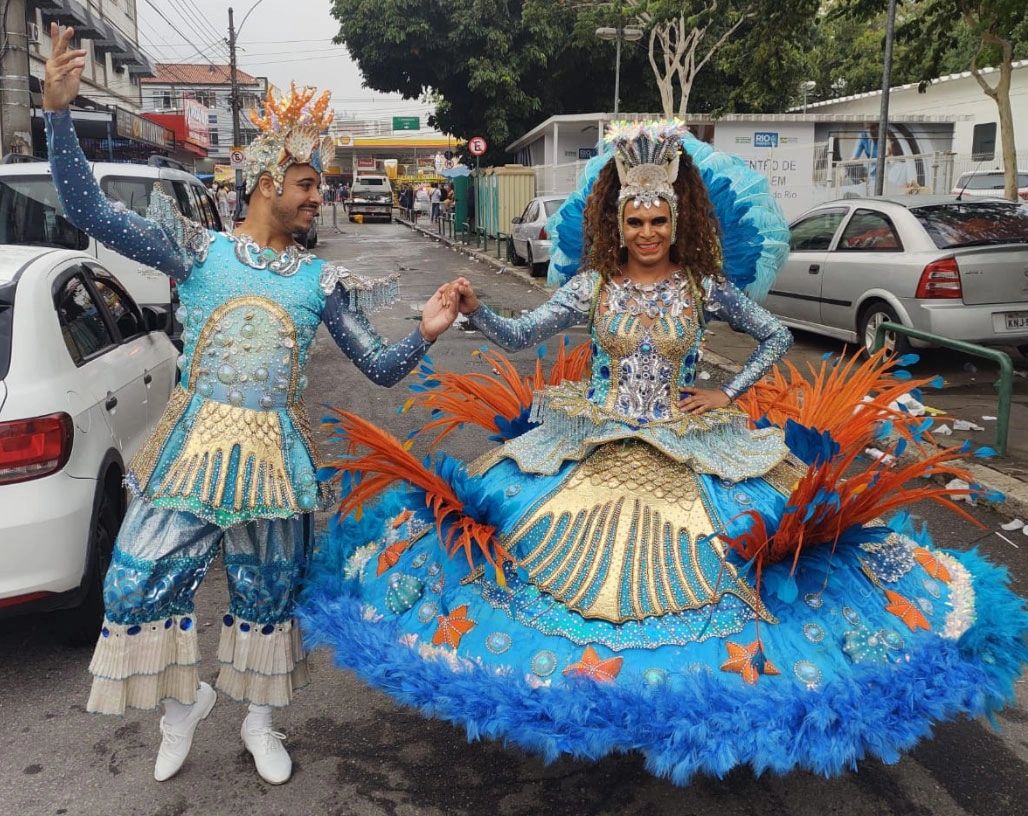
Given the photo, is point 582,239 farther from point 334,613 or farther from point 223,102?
point 223,102

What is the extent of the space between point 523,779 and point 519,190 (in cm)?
2469

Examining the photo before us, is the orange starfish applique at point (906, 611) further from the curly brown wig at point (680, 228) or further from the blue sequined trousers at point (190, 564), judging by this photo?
the blue sequined trousers at point (190, 564)

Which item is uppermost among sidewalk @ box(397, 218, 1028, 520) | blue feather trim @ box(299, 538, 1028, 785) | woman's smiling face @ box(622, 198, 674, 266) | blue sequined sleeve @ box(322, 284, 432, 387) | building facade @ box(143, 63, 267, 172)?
building facade @ box(143, 63, 267, 172)

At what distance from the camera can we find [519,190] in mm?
26469

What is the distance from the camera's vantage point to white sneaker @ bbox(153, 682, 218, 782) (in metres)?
2.90

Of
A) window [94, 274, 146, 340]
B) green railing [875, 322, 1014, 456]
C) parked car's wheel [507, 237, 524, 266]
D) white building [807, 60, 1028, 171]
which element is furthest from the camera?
white building [807, 60, 1028, 171]

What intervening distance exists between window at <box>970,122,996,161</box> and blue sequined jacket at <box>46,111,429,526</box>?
25.2m

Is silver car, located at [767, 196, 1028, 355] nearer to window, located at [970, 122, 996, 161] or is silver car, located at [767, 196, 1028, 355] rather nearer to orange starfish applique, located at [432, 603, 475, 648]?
orange starfish applique, located at [432, 603, 475, 648]

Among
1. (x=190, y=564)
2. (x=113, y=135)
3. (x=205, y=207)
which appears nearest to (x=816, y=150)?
(x=113, y=135)

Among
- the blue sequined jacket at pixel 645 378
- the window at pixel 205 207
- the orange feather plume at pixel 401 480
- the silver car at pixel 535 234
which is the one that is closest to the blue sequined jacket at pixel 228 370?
the orange feather plume at pixel 401 480

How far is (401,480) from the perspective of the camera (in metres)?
2.85

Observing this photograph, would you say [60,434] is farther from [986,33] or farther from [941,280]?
[986,33]

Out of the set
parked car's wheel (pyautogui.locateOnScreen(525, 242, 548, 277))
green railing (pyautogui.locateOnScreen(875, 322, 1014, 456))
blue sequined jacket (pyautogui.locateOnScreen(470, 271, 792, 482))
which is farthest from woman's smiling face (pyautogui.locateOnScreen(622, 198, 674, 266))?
parked car's wheel (pyautogui.locateOnScreen(525, 242, 548, 277))

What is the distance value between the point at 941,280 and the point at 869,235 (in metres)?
1.24
